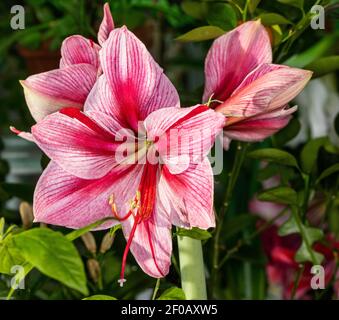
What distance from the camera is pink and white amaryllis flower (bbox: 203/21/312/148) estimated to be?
16.8 inches

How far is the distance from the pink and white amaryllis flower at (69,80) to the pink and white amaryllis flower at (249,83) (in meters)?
0.08

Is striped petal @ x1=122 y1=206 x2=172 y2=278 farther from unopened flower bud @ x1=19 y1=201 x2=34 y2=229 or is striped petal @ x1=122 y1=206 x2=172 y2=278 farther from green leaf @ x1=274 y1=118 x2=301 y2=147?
green leaf @ x1=274 y1=118 x2=301 y2=147

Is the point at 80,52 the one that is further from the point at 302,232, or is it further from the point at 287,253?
the point at 287,253

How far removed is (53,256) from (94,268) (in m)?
0.23

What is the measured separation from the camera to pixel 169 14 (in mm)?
860

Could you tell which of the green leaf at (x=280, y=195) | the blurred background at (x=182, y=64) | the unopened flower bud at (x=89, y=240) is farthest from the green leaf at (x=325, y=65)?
the unopened flower bud at (x=89, y=240)

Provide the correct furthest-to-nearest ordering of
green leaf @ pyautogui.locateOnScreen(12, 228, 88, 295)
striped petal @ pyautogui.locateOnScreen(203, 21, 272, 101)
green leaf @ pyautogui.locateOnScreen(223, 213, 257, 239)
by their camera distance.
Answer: green leaf @ pyautogui.locateOnScreen(223, 213, 257, 239), striped petal @ pyautogui.locateOnScreen(203, 21, 272, 101), green leaf @ pyautogui.locateOnScreen(12, 228, 88, 295)

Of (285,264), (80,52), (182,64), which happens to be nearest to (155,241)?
(80,52)

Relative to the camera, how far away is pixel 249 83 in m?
0.44

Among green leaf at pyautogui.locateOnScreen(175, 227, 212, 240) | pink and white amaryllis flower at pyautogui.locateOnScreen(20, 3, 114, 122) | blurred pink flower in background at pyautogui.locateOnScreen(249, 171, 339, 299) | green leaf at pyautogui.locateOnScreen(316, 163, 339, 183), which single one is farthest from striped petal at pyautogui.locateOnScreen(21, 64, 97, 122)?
blurred pink flower in background at pyautogui.locateOnScreen(249, 171, 339, 299)

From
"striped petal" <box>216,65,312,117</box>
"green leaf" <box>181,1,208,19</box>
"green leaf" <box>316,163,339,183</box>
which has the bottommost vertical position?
"green leaf" <box>316,163,339,183</box>

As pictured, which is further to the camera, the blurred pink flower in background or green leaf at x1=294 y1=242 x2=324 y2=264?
the blurred pink flower in background

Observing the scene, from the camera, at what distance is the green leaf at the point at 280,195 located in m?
0.57

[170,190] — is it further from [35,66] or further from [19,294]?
[35,66]
